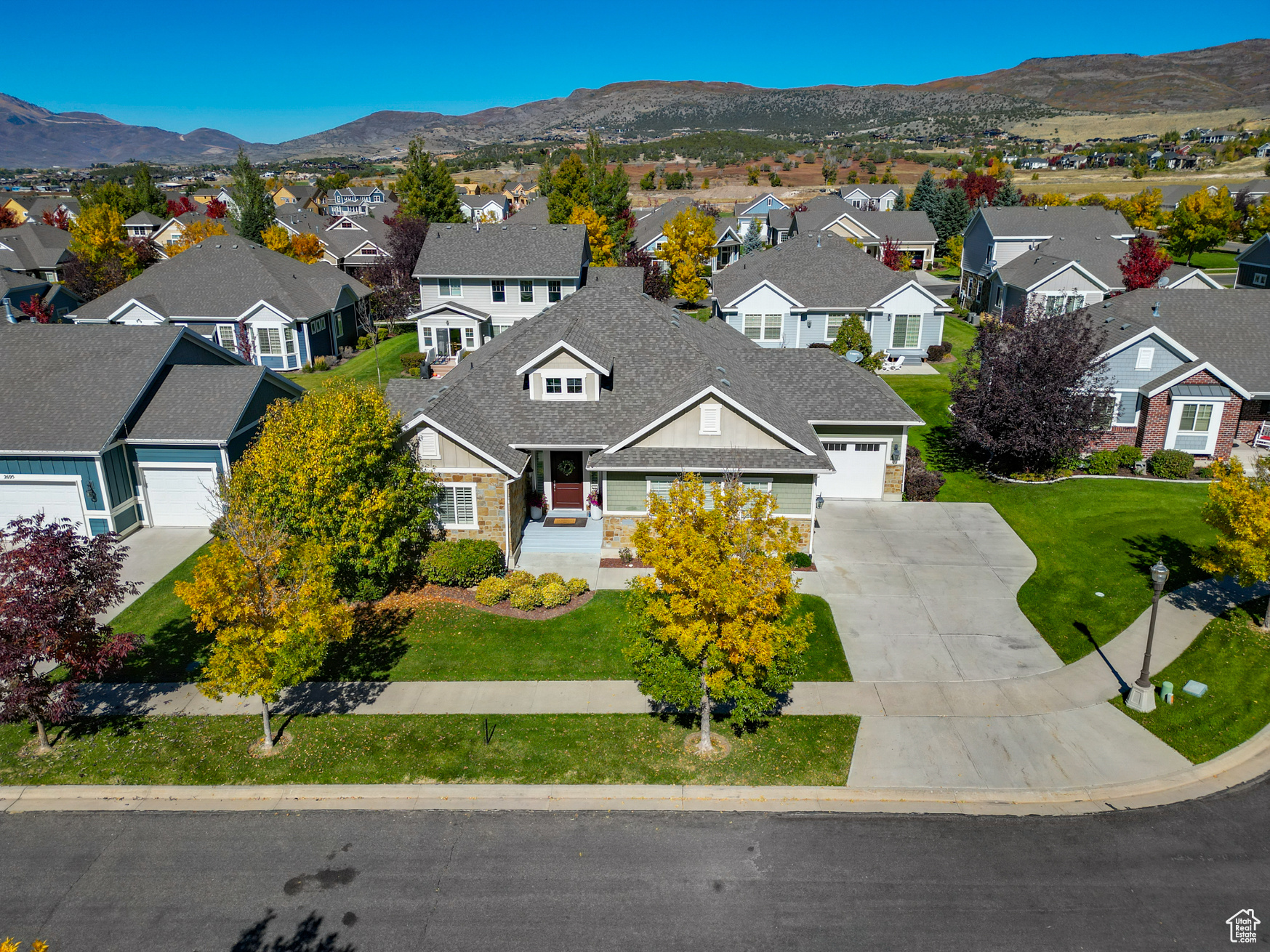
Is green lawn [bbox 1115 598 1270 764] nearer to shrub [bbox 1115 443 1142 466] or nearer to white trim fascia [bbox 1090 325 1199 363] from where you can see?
shrub [bbox 1115 443 1142 466]

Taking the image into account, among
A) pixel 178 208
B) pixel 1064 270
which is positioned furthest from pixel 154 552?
pixel 178 208

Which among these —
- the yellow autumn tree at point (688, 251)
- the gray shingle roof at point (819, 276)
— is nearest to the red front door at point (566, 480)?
the gray shingle roof at point (819, 276)

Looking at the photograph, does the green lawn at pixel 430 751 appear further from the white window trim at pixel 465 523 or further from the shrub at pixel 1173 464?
the shrub at pixel 1173 464

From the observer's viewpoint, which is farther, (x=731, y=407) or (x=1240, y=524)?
(x=731, y=407)

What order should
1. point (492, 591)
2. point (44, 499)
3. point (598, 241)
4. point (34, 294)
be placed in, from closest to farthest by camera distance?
point (492, 591) → point (44, 499) → point (34, 294) → point (598, 241)

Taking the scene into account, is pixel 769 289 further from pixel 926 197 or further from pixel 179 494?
pixel 926 197
